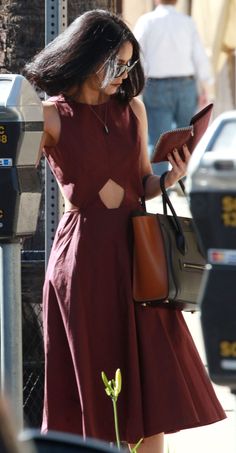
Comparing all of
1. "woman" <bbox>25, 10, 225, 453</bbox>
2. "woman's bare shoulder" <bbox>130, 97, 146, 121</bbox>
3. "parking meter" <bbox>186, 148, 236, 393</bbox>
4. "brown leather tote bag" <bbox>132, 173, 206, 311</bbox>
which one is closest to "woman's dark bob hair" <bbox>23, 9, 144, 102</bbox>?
"woman" <bbox>25, 10, 225, 453</bbox>

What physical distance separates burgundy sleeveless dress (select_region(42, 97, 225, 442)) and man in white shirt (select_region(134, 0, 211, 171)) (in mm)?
5431

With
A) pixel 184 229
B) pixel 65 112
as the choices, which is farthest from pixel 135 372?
pixel 65 112

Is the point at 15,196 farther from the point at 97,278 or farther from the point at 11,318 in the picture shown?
the point at 97,278

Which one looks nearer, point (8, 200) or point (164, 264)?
point (8, 200)

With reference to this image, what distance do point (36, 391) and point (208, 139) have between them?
8.75 ft

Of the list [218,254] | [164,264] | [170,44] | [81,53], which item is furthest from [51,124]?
[170,44]

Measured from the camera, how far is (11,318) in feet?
12.8

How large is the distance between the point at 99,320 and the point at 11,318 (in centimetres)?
55

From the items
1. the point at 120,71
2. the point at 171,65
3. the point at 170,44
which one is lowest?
the point at 171,65

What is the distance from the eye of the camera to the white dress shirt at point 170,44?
9.88m

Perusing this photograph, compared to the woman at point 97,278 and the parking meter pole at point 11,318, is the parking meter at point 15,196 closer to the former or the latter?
the parking meter pole at point 11,318

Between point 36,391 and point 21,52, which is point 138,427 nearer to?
point 36,391

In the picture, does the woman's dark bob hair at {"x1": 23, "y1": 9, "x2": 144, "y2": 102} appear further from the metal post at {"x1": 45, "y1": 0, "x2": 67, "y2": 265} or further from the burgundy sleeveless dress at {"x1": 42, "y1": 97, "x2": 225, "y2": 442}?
the metal post at {"x1": 45, "y1": 0, "x2": 67, "y2": 265}

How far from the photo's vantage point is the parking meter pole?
12.8 ft
